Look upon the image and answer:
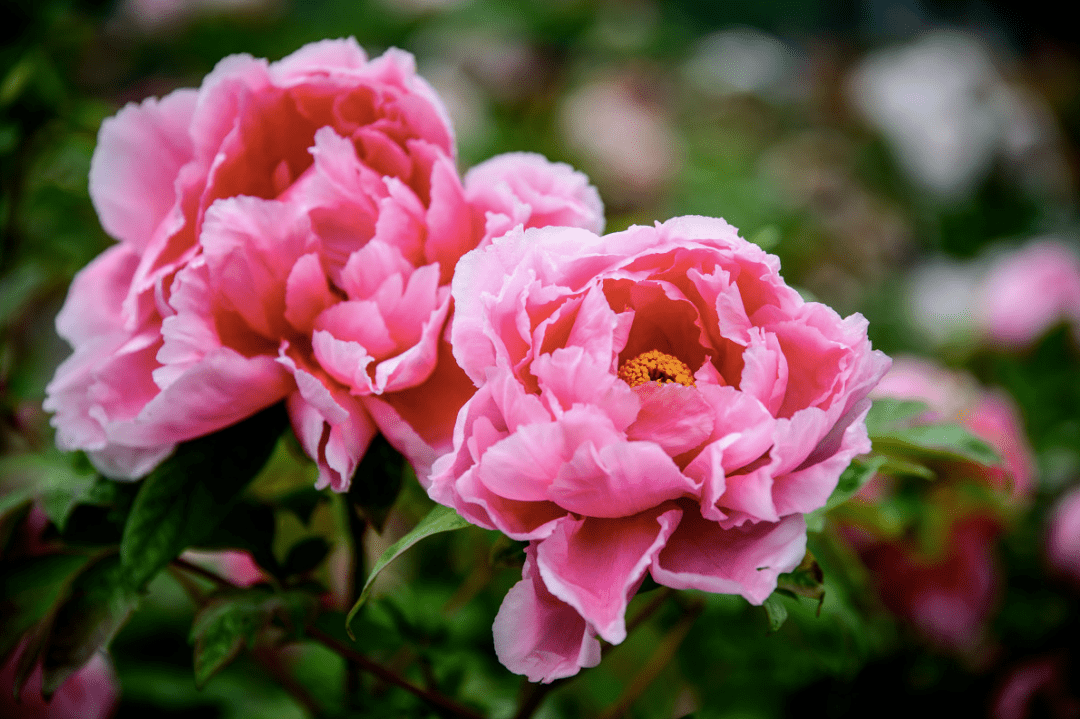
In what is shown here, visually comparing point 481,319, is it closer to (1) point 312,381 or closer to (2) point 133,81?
(1) point 312,381

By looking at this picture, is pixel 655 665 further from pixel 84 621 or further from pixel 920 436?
pixel 84 621

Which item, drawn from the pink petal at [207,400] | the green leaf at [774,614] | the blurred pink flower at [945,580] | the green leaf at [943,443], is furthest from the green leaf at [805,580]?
the blurred pink flower at [945,580]

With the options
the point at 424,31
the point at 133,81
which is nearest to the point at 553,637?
the point at 424,31

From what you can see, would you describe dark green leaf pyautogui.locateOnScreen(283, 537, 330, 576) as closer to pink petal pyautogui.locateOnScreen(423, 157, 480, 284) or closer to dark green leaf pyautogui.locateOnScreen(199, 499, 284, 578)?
dark green leaf pyautogui.locateOnScreen(199, 499, 284, 578)

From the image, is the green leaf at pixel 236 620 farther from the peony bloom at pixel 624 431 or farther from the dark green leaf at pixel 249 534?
the peony bloom at pixel 624 431

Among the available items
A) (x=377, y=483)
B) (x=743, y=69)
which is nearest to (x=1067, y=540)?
(x=377, y=483)

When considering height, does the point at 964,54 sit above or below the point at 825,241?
above
